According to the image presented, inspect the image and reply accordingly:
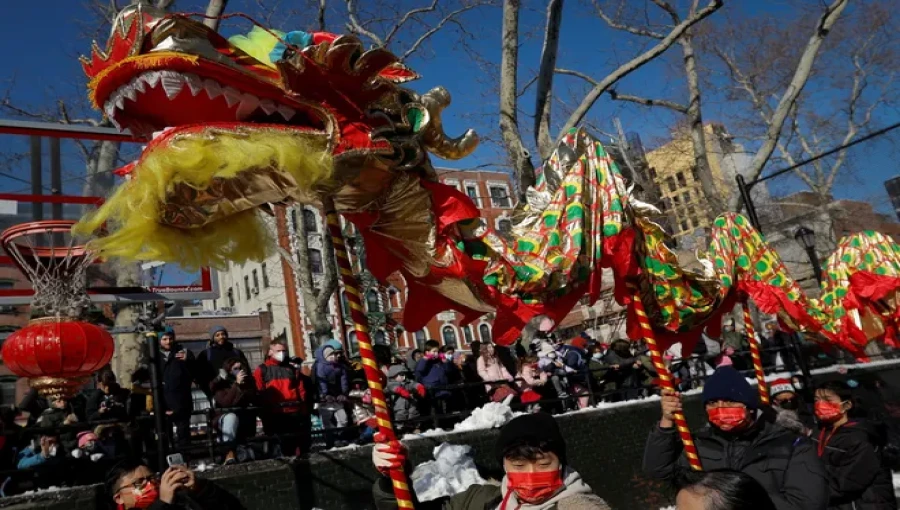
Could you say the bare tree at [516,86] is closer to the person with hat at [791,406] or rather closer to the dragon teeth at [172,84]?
the person with hat at [791,406]

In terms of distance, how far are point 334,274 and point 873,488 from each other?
9819mm

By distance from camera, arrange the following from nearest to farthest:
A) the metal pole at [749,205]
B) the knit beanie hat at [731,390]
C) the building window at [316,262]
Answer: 1. the knit beanie hat at [731,390]
2. the metal pole at [749,205]
3. the building window at [316,262]

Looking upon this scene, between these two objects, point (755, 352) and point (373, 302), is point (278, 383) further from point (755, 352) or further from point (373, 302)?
point (373, 302)

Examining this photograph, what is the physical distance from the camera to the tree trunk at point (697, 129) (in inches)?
536

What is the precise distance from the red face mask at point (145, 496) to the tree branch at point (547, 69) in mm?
6213

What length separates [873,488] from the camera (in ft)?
13.0

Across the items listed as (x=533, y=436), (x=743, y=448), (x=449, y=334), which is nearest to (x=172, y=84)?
(x=533, y=436)

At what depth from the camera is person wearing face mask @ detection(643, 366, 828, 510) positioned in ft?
9.57

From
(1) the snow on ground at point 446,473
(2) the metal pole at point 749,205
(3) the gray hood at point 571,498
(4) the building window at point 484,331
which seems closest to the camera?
(3) the gray hood at point 571,498

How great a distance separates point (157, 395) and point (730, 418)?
374 cm

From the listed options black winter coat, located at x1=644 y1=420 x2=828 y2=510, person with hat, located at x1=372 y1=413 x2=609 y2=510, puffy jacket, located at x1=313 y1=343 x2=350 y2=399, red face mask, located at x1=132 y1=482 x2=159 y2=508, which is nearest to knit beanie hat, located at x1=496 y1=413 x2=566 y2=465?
person with hat, located at x1=372 y1=413 x2=609 y2=510

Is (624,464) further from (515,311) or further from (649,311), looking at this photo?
(515,311)

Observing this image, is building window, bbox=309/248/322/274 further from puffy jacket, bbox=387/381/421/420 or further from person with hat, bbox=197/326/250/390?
puffy jacket, bbox=387/381/421/420

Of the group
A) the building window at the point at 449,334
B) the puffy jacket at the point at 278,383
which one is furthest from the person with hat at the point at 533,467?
the building window at the point at 449,334
